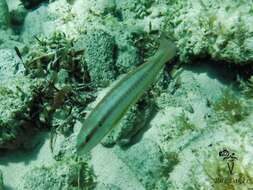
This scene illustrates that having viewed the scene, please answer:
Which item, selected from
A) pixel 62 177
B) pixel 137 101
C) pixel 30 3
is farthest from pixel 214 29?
pixel 30 3

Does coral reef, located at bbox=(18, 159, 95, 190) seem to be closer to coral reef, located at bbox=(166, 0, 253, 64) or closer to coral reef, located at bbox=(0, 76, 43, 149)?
coral reef, located at bbox=(0, 76, 43, 149)

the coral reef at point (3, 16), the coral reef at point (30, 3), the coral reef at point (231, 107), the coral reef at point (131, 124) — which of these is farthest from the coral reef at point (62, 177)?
the coral reef at point (30, 3)

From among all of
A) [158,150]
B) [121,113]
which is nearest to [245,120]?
[158,150]

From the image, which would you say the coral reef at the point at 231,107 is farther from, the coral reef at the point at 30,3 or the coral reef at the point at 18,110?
the coral reef at the point at 30,3

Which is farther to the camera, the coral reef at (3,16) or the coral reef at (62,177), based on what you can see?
the coral reef at (3,16)

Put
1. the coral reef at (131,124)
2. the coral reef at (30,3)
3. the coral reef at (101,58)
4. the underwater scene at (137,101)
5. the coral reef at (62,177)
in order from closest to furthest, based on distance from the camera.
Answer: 1. the underwater scene at (137,101)
2. the coral reef at (62,177)
3. the coral reef at (131,124)
4. the coral reef at (101,58)
5. the coral reef at (30,3)

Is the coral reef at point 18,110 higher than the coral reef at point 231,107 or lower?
lower

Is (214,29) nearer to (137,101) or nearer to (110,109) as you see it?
(137,101)

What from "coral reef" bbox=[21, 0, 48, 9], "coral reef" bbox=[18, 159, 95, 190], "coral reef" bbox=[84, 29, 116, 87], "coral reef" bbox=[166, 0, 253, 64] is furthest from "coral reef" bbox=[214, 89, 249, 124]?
"coral reef" bbox=[21, 0, 48, 9]
